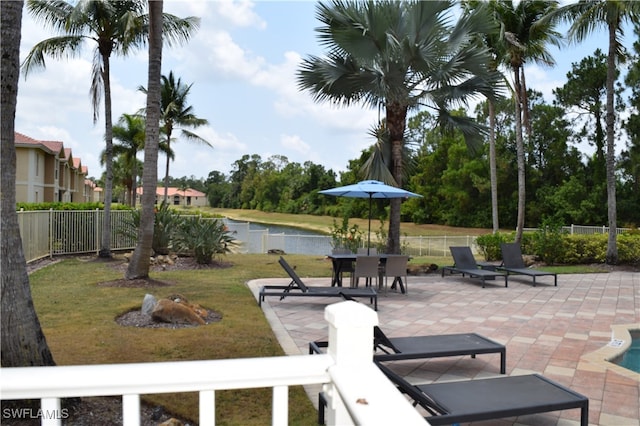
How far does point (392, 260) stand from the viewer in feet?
30.8

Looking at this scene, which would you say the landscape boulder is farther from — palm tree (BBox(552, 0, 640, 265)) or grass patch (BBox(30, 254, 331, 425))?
palm tree (BBox(552, 0, 640, 265))

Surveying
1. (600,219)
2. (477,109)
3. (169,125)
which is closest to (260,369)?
(169,125)

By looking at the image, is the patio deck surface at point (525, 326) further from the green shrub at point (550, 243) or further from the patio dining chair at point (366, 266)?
the green shrub at point (550, 243)

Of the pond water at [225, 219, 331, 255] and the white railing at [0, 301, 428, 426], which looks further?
the pond water at [225, 219, 331, 255]

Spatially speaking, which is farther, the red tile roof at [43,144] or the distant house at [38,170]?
the distant house at [38,170]

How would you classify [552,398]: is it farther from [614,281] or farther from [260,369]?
[614,281]

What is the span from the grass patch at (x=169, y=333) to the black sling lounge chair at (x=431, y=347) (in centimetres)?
88

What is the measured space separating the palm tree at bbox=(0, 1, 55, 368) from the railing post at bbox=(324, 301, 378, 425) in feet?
9.19

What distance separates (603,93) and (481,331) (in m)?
33.3

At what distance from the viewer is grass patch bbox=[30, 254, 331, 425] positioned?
4030mm

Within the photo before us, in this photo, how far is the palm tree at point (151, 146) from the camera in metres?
9.38

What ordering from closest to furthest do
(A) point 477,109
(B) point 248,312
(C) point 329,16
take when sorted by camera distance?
(B) point 248,312
(C) point 329,16
(A) point 477,109

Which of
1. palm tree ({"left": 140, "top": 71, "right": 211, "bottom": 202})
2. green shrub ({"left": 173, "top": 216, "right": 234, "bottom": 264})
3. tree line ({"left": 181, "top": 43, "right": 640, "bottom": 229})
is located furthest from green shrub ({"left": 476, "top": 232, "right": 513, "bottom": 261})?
palm tree ({"left": 140, "top": 71, "right": 211, "bottom": 202})

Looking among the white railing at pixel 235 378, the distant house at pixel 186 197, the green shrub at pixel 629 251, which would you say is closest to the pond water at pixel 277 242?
the green shrub at pixel 629 251
